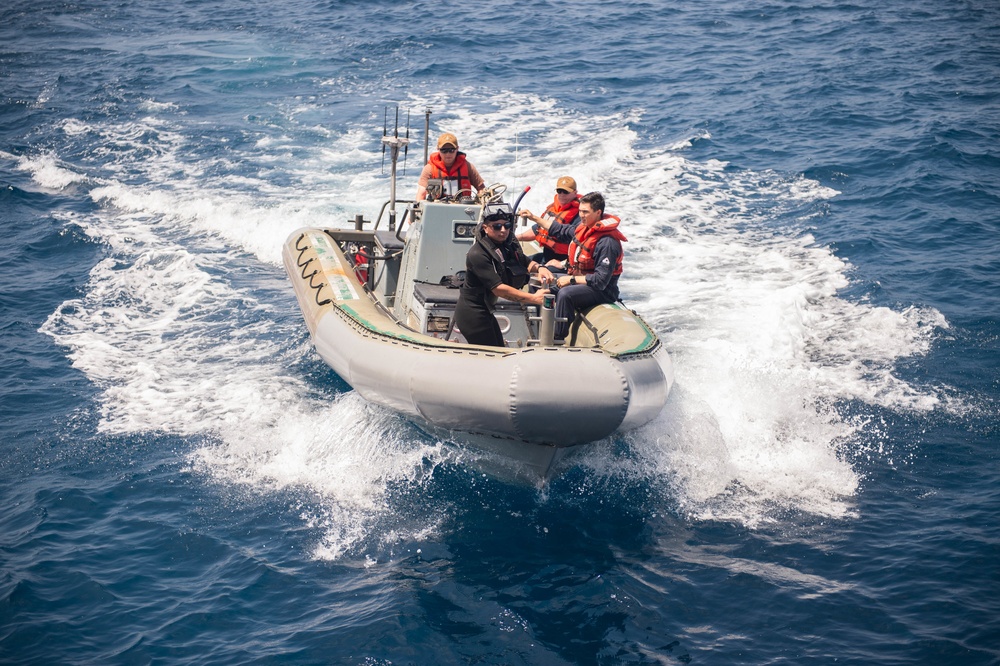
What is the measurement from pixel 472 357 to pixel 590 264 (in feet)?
6.04

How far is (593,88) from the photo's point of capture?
20.7 m

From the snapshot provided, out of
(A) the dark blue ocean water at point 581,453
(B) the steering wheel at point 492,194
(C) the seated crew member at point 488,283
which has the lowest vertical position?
(A) the dark blue ocean water at point 581,453

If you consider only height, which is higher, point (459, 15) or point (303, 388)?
point (459, 15)

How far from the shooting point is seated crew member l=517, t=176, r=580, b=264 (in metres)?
9.42

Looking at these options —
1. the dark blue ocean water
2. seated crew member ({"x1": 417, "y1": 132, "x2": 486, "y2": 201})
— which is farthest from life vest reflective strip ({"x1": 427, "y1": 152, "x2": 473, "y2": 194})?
the dark blue ocean water

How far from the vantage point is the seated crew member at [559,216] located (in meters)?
9.42

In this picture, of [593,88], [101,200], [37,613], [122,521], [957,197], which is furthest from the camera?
[593,88]

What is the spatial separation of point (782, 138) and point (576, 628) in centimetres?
1299

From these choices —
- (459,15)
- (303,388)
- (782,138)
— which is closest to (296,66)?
(459,15)

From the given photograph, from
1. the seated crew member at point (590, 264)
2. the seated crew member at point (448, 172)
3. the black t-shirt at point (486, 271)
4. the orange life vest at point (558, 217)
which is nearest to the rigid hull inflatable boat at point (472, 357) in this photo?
the seated crew member at point (590, 264)

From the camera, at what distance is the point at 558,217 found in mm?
9594

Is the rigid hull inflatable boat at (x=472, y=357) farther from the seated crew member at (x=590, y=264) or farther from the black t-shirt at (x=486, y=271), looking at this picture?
the black t-shirt at (x=486, y=271)

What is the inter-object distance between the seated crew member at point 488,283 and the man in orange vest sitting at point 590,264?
55 centimetres

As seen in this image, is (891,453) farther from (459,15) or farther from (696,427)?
(459,15)
